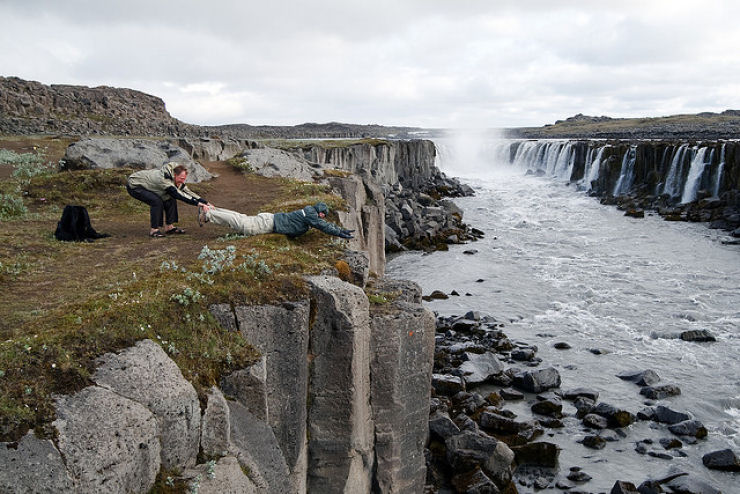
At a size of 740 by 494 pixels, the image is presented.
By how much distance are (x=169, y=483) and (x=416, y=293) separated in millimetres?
6164

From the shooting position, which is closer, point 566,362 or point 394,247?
point 566,362

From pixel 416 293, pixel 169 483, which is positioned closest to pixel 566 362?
pixel 416 293

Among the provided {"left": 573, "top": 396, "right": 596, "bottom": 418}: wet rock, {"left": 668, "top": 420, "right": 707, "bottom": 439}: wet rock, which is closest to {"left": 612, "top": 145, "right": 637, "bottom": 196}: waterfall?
{"left": 573, "top": 396, "right": 596, "bottom": 418}: wet rock

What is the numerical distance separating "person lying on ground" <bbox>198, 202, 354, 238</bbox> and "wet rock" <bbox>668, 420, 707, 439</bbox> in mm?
10888

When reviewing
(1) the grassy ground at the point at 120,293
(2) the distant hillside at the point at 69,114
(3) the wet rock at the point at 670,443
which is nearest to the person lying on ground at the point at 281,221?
(1) the grassy ground at the point at 120,293

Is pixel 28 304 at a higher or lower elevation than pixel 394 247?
higher

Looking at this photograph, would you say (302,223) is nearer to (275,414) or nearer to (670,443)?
(275,414)

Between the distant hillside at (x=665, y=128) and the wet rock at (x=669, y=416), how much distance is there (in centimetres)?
6931

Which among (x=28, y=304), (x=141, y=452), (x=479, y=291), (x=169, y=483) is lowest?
(x=479, y=291)

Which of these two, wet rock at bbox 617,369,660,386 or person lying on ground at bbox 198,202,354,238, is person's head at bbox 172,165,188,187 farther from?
wet rock at bbox 617,369,660,386

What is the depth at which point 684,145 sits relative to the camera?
183ft

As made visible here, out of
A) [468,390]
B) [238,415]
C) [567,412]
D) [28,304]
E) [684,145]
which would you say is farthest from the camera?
[684,145]

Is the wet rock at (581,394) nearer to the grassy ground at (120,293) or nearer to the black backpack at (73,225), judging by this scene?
the grassy ground at (120,293)

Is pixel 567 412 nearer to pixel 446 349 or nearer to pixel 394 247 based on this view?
pixel 446 349
